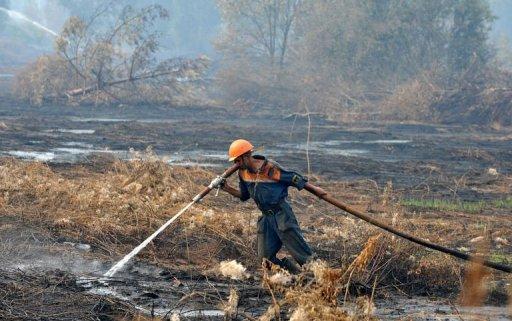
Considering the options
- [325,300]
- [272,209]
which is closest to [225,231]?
[272,209]

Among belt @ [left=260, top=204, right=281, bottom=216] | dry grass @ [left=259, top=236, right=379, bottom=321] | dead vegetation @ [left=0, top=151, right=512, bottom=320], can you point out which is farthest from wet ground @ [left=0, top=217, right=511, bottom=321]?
dry grass @ [left=259, top=236, right=379, bottom=321]

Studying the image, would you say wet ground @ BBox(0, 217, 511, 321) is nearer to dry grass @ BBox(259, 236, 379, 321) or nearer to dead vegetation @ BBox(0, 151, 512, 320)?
dead vegetation @ BBox(0, 151, 512, 320)

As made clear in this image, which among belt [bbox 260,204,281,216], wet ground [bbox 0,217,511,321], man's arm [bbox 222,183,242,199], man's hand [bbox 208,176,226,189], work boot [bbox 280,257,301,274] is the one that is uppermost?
man's hand [bbox 208,176,226,189]

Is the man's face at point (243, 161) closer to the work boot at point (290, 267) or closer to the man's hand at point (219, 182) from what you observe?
the man's hand at point (219, 182)

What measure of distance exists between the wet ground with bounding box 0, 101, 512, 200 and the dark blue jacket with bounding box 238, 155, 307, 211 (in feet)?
26.7

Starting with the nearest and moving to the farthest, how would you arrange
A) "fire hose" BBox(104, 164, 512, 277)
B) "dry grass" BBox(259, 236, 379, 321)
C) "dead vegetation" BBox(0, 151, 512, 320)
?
"dry grass" BBox(259, 236, 379, 321), "fire hose" BBox(104, 164, 512, 277), "dead vegetation" BBox(0, 151, 512, 320)

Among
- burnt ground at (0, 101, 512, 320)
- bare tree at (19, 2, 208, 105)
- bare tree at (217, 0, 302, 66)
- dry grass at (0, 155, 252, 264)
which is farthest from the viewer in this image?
bare tree at (217, 0, 302, 66)

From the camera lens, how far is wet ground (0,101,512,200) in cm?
1914

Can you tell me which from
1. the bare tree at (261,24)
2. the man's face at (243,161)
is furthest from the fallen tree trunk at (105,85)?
the man's face at (243,161)

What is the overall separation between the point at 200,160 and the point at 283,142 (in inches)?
202

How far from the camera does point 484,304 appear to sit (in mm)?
8859

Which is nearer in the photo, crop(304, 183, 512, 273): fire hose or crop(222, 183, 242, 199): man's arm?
crop(304, 183, 512, 273): fire hose

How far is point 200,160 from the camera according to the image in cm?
1975

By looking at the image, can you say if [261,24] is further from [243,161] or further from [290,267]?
[243,161]
